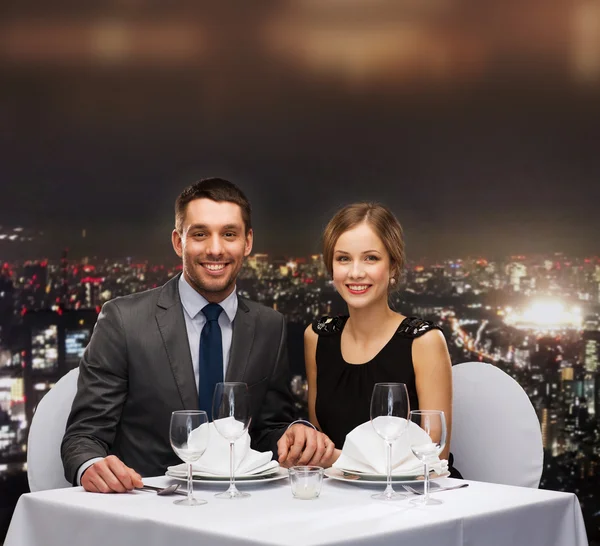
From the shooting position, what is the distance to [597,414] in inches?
179

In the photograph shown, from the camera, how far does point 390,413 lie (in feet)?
5.76

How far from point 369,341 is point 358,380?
0.42 ft

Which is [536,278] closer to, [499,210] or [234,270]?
[499,210]

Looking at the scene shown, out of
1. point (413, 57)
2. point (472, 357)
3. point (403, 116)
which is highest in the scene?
point (413, 57)

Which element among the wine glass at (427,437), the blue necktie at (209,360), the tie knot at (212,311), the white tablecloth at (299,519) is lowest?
the white tablecloth at (299,519)

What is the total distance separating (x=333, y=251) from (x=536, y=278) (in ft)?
7.73

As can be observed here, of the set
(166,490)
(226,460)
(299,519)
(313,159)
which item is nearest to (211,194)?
(226,460)

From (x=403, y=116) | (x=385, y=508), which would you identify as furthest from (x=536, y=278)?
(x=385, y=508)

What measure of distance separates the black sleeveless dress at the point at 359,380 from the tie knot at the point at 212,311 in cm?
38

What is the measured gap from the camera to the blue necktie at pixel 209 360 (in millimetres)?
2504

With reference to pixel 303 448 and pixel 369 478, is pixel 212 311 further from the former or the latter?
pixel 369 478

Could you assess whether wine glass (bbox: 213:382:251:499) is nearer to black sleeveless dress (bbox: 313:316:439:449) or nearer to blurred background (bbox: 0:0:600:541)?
black sleeveless dress (bbox: 313:316:439:449)

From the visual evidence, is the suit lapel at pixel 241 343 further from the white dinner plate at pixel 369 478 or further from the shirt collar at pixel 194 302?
the white dinner plate at pixel 369 478

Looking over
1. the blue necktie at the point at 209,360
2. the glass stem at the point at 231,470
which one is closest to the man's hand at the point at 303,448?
the glass stem at the point at 231,470
